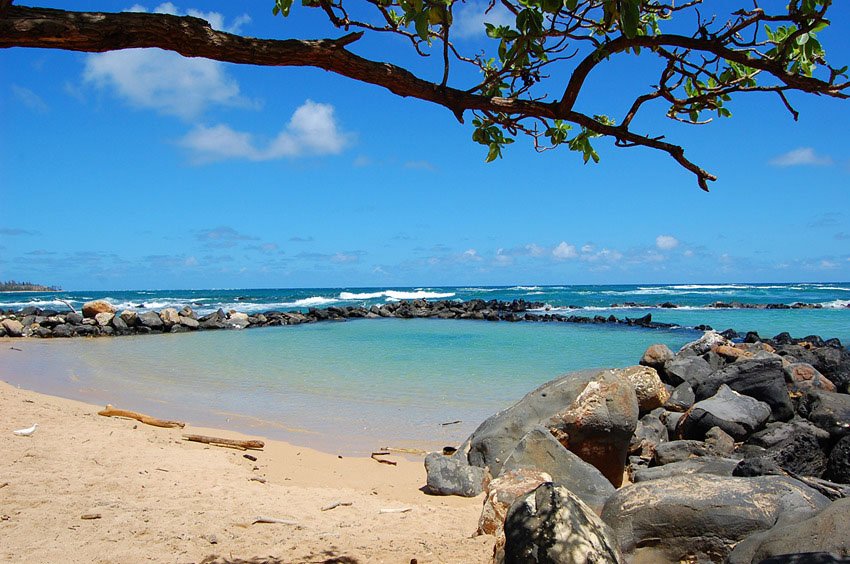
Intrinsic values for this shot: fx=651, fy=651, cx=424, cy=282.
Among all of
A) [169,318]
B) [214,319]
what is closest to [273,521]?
[169,318]

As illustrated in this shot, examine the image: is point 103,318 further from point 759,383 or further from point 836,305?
point 836,305

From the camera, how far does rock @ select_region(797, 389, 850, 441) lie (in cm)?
697

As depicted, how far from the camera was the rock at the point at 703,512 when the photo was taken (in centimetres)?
383

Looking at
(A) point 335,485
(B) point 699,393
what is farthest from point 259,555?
(B) point 699,393

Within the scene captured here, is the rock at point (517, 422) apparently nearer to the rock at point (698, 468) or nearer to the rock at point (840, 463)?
the rock at point (698, 468)

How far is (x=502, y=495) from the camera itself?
4699 millimetres

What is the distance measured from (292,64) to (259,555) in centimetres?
291

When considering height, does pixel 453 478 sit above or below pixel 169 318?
below

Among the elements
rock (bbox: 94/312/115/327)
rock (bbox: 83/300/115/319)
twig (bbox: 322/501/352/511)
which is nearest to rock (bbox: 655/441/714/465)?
twig (bbox: 322/501/352/511)

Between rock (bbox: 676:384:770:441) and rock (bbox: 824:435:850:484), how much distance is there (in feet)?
5.19

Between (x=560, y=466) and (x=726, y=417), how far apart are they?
3.45 meters

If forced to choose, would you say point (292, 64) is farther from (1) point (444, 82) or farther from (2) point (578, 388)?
(2) point (578, 388)

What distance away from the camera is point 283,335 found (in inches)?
880

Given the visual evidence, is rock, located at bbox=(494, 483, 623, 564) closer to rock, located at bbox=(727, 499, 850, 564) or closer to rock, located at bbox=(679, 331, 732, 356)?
rock, located at bbox=(727, 499, 850, 564)
